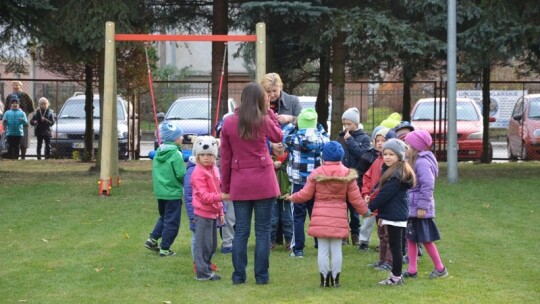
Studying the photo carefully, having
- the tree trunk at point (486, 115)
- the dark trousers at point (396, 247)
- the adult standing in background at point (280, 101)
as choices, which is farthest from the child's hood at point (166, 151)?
the tree trunk at point (486, 115)

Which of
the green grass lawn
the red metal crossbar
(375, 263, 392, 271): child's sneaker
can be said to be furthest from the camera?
the red metal crossbar

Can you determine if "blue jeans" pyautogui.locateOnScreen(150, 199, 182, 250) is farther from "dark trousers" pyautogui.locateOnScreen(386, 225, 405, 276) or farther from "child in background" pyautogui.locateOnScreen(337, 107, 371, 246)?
"dark trousers" pyautogui.locateOnScreen(386, 225, 405, 276)

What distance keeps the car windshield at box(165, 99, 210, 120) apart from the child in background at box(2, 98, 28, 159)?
4.03m

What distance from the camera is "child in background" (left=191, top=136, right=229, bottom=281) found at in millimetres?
10039

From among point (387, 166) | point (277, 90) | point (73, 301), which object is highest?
point (277, 90)

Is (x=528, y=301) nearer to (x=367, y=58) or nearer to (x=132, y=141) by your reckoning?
(x=367, y=58)

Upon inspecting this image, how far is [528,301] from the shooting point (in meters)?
8.95

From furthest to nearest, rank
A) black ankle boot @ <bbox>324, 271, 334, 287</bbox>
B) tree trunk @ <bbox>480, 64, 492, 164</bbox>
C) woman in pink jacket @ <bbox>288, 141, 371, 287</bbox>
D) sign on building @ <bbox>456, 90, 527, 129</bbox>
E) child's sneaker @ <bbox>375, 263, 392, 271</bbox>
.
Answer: sign on building @ <bbox>456, 90, 527, 129</bbox>, tree trunk @ <bbox>480, 64, 492, 164</bbox>, child's sneaker @ <bbox>375, 263, 392, 271</bbox>, black ankle boot @ <bbox>324, 271, 334, 287</bbox>, woman in pink jacket @ <bbox>288, 141, 371, 287</bbox>

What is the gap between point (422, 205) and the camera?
388 inches

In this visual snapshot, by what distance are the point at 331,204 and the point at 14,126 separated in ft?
65.4

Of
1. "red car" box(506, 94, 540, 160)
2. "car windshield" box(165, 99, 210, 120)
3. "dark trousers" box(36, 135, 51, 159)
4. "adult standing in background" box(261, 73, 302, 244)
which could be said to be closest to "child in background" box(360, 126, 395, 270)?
"adult standing in background" box(261, 73, 302, 244)

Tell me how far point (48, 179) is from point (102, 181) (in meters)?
4.11

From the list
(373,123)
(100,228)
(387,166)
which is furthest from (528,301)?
(373,123)

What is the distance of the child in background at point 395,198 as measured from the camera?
957 centimetres
